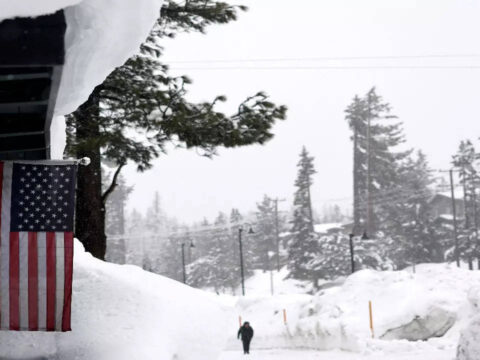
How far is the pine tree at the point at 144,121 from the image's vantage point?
1053 centimetres

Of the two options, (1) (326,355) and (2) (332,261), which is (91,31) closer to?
(1) (326,355)

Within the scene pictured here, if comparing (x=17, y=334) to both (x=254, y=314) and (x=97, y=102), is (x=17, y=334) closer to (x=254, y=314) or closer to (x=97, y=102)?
(x=97, y=102)

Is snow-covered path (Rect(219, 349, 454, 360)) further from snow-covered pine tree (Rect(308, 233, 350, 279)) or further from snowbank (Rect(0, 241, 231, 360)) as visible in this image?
snow-covered pine tree (Rect(308, 233, 350, 279))

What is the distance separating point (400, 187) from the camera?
202 feet

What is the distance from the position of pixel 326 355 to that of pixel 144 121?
10.4m

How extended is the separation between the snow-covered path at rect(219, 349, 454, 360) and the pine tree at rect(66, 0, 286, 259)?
7.48 meters

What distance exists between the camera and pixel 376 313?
19.5 meters

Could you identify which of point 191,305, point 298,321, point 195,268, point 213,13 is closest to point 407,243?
point 195,268

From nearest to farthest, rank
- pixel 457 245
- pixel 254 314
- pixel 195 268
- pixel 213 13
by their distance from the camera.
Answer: pixel 213 13 → pixel 254 314 → pixel 457 245 → pixel 195 268

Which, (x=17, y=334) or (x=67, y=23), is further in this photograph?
(x=17, y=334)

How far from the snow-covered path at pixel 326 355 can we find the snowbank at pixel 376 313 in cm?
66

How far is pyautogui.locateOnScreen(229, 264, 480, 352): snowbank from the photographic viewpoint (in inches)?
724

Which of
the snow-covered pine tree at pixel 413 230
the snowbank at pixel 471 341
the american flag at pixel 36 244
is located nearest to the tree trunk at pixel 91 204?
the american flag at pixel 36 244

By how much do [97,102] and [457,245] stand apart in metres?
47.2
